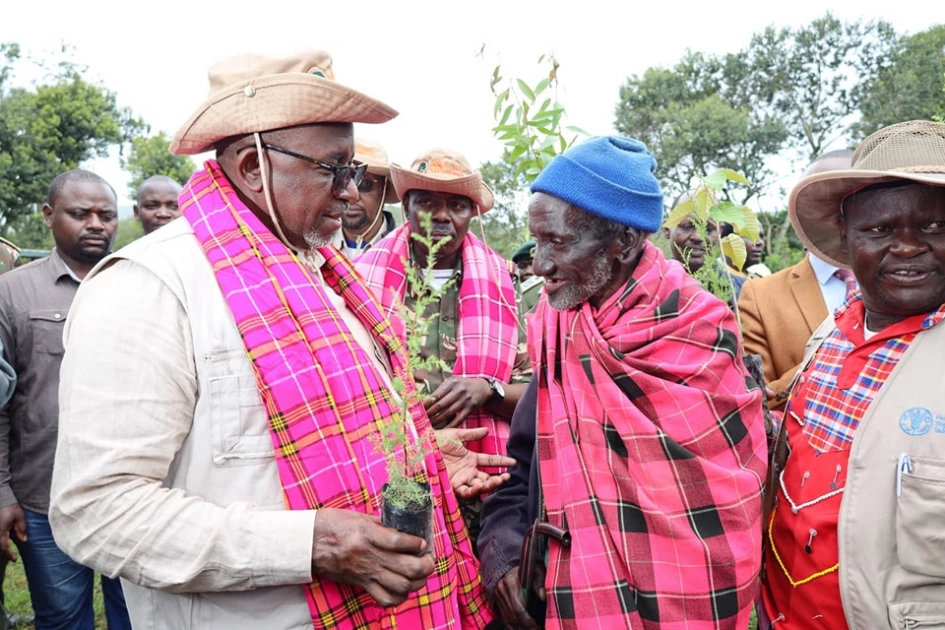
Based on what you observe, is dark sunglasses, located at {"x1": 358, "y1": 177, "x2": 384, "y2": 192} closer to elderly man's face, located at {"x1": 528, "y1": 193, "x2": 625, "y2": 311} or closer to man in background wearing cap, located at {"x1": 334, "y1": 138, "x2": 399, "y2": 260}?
man in background wearing cap, located at {"x1": 334, "y1": 138, "x2": 399, "y2": 260}

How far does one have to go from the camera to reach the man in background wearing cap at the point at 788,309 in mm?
3240

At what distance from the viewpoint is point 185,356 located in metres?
1.77

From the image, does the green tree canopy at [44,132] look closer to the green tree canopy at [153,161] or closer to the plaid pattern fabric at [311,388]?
the green tree canopy at [153,161]

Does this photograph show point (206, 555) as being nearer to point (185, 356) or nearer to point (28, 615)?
point (185, 356)

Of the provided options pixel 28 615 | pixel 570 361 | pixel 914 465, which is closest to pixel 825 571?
pixel 914 465

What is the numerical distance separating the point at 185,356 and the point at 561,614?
133 cm

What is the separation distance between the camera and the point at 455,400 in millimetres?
3066

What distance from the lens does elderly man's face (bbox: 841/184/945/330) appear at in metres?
2.17

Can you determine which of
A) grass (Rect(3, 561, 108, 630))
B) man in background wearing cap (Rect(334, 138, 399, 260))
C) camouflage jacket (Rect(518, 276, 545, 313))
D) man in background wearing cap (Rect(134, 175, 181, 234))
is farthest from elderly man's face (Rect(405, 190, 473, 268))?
grass (Rect(3, 561, 108, 630))

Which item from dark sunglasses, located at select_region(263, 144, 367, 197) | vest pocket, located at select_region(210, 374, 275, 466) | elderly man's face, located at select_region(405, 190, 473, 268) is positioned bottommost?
vest pocket, located at select_region(210, 374, 275, 466)

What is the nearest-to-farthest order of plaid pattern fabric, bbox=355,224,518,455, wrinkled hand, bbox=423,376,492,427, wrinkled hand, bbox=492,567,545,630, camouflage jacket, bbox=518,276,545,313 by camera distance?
wrinkled hand, bbox=492,567,545,630 → wrinkled hand, bbox=423,376,492,427 → plaid pattern fabric, bbox=355,224,518,455 → camouflage jacket, bbox=518,276,545,313

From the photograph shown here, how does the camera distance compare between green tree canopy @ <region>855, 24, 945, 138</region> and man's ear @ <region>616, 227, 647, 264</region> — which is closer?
man's ear @ <region>616, 227, 647, 264</region>

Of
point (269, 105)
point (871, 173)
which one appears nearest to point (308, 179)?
point (269, 105)

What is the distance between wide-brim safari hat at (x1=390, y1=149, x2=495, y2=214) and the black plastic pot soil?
7.06 ft
